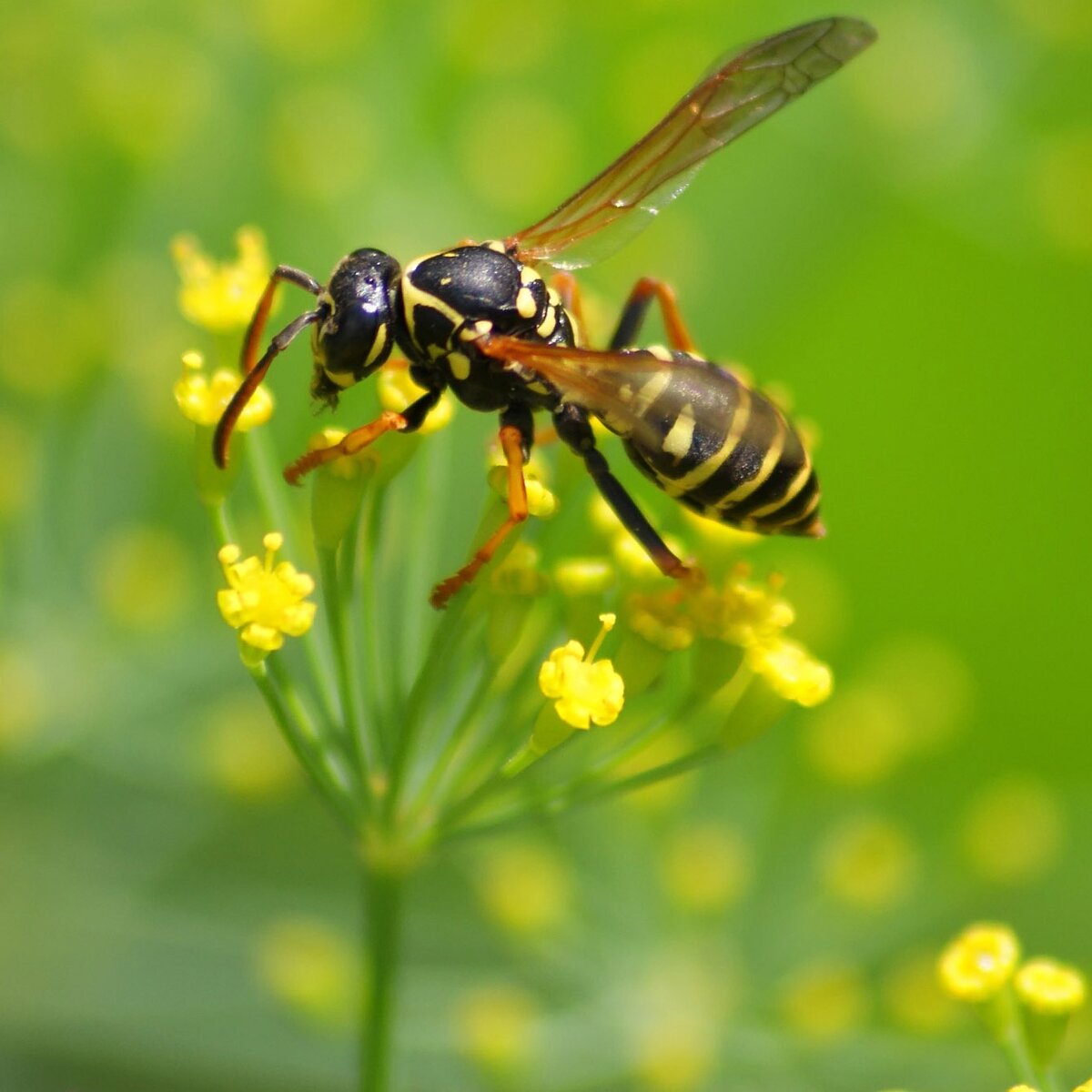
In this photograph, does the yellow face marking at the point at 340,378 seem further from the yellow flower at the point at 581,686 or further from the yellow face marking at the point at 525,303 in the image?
the yellow flower at the point at 581,686

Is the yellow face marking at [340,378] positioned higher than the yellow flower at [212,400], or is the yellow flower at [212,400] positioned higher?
the yellow face marking at [340,378]

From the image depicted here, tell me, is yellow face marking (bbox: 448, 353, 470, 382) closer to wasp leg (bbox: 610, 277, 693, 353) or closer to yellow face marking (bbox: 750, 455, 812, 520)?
wasp leg (bbox: 610, 277, 693, 353)

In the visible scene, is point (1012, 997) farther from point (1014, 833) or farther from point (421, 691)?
point (1014, 833)

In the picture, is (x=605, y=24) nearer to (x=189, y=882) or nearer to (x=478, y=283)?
(x=478, y=283)

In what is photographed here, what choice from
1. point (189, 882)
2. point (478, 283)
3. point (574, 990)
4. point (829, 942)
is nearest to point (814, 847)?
point (829, 942)

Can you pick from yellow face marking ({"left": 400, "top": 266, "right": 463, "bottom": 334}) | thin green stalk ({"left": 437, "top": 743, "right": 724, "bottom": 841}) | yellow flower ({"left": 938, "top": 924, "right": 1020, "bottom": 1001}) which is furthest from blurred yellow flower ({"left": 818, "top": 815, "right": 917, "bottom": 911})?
yellow face marking ({"left": 400, "top": 266, "right": 463, "bottom": 334})

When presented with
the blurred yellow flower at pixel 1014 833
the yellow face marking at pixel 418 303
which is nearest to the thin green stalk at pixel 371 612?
the yellow face marking at pixel 418 303

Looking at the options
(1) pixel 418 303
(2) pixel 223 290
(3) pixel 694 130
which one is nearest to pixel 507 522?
(1) pixel 418 303
